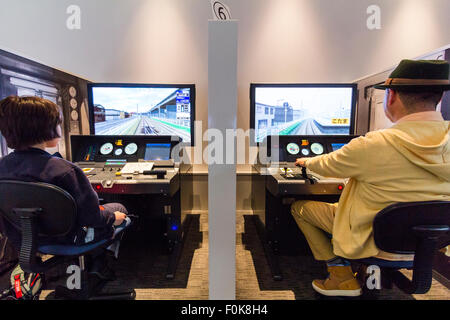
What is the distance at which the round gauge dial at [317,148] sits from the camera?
2.00 meters

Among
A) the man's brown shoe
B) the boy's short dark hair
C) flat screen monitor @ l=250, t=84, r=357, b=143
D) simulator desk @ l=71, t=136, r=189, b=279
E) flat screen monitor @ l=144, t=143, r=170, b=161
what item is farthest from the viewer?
flat screen monitor @ l=250, t=84, r=357, b=143

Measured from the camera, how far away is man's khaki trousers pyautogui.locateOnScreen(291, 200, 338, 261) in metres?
1.38

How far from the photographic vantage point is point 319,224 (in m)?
1.40

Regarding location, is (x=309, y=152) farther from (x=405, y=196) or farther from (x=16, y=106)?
(x=16, y=106)

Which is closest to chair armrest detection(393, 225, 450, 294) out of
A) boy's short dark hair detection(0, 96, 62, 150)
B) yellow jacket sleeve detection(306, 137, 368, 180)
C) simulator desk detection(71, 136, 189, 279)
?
yellow jacket sleeve detection(306, 137, 368, 180)

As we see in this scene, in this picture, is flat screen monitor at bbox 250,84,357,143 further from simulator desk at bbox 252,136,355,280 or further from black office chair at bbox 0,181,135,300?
black office chair at bbox 0,181,135,300

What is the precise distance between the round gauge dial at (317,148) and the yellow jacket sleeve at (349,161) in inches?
31.8

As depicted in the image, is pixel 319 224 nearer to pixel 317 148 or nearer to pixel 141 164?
pixel 317 148

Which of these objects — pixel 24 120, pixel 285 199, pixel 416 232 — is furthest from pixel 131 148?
pixel 416 232

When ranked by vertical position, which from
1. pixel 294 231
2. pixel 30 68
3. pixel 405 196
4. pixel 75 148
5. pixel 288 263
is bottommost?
pixel 288 263

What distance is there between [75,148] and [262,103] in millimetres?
1581

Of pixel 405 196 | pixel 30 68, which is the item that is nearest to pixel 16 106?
pixel 30 68
